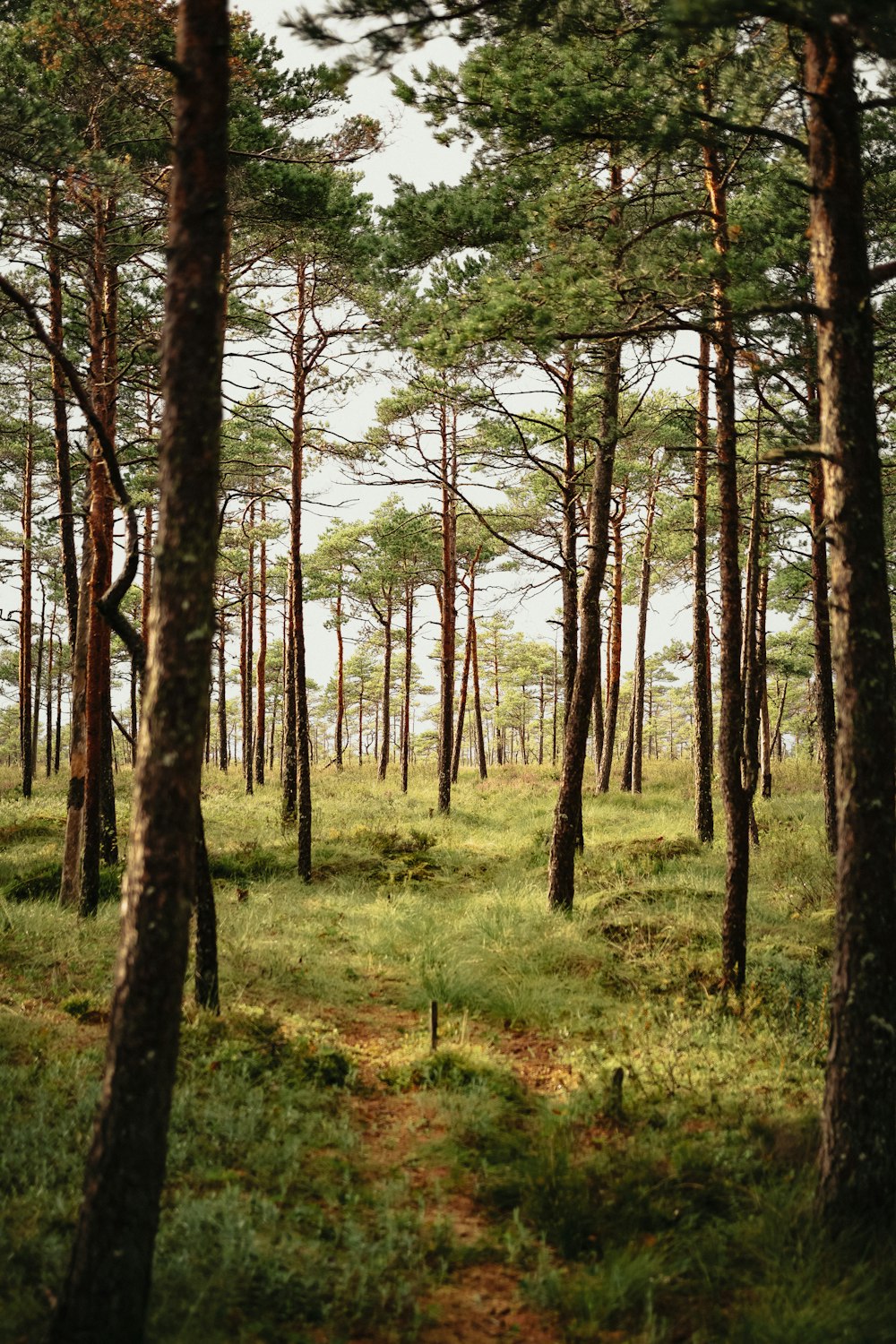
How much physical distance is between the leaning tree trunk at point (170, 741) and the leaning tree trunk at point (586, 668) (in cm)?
741

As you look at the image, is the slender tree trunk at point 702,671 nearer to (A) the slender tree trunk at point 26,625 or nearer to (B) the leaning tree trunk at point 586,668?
(B) the leaning tree trunk at point 586,668

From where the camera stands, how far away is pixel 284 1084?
6.03 m

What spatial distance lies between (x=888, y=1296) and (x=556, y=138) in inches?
353

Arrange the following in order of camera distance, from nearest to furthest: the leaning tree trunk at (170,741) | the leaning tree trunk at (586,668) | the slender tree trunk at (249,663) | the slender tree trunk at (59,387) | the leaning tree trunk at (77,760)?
the leaning tree trunk at (170,741)
the slender tree trunk at (59,387)
the leaning tree trunk at (77,760)
the leaning tree trunk at (586,668)
the slender tree trunk at (249,663)

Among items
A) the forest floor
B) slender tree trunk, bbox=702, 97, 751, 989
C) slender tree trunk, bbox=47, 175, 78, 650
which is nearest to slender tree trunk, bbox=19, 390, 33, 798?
slender tree trunk, bbox=47, 175, 78, 650

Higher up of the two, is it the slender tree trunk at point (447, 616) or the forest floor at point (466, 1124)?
the slender tree trunk at point (447, 616)

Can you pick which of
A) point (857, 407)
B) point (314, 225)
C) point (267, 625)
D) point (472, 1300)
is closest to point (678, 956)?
point (472, 1300)

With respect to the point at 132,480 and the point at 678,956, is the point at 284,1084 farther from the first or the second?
the point at 132,480

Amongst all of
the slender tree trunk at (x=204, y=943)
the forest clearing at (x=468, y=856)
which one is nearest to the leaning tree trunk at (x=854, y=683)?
the forest clearing at (x=468, y=856)

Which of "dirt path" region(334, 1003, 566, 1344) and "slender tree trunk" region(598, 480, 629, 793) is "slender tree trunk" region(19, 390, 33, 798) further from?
"dirt path" region(334, 1003, 566, 1344)

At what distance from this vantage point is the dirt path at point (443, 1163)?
3781 mm

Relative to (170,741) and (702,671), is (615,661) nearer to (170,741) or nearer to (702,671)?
(702,671)

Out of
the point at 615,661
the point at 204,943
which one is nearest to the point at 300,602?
the point at 204,943

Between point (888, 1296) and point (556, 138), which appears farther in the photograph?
point (556, 138)
